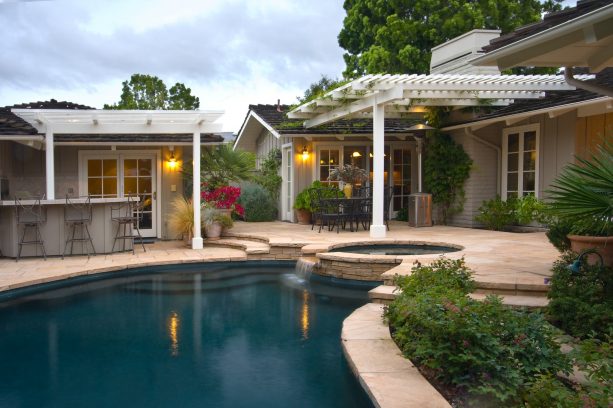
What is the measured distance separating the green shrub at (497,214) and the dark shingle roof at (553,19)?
7.08m

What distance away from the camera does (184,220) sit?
1135 centimetres

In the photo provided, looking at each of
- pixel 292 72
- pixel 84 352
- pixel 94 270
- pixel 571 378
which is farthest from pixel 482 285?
pixel 292 72

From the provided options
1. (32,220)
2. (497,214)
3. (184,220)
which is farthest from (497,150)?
(32,220)

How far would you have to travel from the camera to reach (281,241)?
33.7 ft

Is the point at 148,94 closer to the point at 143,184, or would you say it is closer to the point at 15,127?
the point at 143,184

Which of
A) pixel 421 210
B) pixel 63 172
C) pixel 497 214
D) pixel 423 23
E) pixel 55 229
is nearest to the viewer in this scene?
pixel 55 229

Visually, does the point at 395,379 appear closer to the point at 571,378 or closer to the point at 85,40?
the point at 571,378

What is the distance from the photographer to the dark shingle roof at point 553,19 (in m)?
4.41

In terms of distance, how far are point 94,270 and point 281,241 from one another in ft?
10.5

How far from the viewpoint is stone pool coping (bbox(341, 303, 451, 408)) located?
333 cm

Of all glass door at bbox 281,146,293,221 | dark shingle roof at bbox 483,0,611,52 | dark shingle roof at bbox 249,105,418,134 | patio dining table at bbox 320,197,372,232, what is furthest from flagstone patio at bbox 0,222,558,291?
dark shingle roof at bbox 249,105,418,134

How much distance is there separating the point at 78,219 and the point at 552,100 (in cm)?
898

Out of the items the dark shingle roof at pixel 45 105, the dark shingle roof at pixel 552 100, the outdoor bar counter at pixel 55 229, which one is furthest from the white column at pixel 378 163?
the dark shingle roof at pixel 45 105

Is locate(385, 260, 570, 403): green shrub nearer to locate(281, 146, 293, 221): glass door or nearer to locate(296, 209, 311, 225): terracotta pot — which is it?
locate(296, 209, 311, 225): terracotta pot
